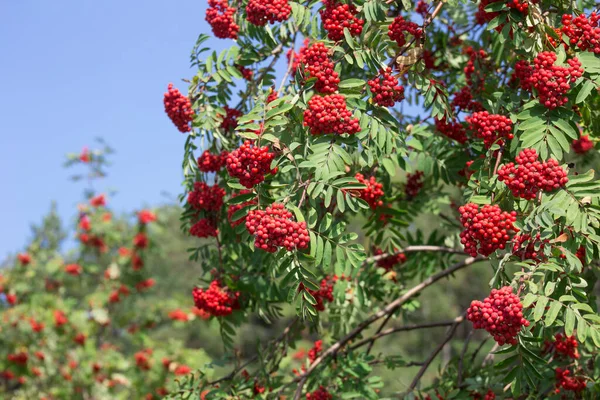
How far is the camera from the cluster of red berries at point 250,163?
8.93 feet

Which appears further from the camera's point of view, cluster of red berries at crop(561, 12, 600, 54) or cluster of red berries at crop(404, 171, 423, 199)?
cluster of red berries at crop(404, 171, 423, 199)

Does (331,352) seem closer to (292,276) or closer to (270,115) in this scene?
(292,276)

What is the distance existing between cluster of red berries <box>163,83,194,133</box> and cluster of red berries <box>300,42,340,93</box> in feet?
3.01

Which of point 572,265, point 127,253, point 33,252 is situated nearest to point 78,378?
point 127,253

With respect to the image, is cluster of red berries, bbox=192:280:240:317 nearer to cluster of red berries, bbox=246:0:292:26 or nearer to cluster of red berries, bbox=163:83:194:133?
cluster of red berries, bbox=163:83:194:133

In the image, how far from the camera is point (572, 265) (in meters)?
2.39

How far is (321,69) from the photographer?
2.91 metres

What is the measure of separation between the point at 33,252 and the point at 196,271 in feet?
90.0

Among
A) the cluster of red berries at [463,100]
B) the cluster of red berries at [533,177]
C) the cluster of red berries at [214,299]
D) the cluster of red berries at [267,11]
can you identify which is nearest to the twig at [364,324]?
the cluster of red berries at [214,299]

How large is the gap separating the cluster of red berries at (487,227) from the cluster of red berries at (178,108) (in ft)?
A: 5.49

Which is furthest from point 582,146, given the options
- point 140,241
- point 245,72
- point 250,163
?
point 140,241

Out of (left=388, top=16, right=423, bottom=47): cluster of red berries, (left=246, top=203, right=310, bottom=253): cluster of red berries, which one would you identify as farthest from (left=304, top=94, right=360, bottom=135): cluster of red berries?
(left=388, top=16, right=423, bottom=47): cluster of red berries

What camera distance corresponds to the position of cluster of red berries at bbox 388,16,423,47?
3.15 meters

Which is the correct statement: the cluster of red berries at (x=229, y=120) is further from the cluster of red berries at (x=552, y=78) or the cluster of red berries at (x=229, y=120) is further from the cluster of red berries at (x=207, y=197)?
the cluster of red berries at (x=552, y=78)
